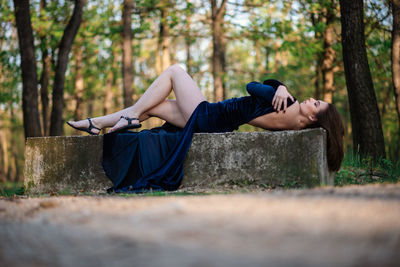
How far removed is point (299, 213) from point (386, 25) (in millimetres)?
8487

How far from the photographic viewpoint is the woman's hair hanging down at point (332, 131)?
4.07m

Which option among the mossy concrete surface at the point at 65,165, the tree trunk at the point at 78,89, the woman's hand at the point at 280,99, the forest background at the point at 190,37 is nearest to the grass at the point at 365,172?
the woman's hand at the point at 280,99

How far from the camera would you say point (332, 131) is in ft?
13.6

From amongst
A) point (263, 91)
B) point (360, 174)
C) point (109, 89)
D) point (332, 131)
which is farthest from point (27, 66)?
point (109, 89)

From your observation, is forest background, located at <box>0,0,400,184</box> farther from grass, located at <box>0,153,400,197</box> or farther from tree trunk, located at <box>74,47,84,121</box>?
grass, located at <box>0,153,400,197</box>

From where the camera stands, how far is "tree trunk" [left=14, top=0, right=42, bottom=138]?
7.67m

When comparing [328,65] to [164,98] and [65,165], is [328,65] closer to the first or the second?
[164,98]

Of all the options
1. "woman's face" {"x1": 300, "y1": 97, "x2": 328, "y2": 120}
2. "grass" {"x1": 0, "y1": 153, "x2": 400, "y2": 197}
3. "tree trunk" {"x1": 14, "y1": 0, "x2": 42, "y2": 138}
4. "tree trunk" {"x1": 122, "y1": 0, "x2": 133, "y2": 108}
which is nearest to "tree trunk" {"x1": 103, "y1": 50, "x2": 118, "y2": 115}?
"tree trunk" {"x1": 122, "y1": 0, "x2": 133, "y2": 108}

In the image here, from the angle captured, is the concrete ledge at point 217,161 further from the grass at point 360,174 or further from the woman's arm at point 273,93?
the woman's arm at point 273,93

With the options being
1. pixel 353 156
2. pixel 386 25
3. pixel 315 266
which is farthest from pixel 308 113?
pixel 386 25

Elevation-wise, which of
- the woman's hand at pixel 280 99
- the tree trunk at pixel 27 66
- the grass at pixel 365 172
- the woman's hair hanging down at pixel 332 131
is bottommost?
the grass at pixel 365 172

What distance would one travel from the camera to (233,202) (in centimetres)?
230

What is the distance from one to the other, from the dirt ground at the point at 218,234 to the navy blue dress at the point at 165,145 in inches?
78.9

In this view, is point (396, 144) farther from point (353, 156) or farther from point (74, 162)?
point (74, 162)
